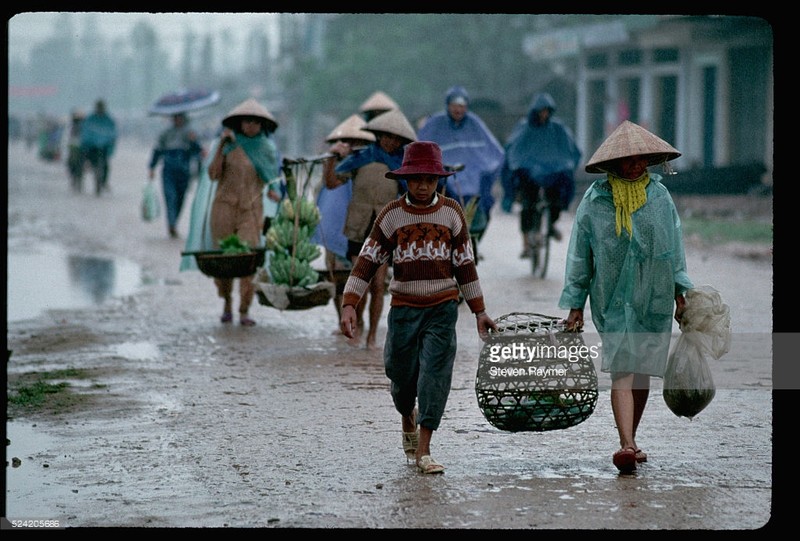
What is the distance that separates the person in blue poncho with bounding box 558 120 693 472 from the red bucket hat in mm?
700

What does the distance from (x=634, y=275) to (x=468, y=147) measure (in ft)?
20.4

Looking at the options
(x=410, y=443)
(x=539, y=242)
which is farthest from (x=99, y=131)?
(x=410, y=443)

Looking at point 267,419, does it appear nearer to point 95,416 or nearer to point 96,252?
point 95,416

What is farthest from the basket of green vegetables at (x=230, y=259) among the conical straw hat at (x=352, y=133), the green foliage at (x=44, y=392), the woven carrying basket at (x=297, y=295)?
the green foliage at (x=44, y=392)

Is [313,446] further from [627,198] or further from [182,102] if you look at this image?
[182,102]

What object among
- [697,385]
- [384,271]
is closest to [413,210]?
[697,385]

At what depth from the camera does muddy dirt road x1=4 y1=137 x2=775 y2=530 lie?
5609mm

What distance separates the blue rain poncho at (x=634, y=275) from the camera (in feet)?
20.6

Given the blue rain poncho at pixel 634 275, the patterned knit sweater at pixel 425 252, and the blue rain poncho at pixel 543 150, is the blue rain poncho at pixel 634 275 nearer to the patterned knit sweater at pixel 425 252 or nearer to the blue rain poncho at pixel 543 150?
the patterned knit sweater at pixel 425 252

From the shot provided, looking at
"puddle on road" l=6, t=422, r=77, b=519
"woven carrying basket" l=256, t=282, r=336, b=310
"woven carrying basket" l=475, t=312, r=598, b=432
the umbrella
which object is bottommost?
"puddle on road" l=6, t=422, r=77, b=519

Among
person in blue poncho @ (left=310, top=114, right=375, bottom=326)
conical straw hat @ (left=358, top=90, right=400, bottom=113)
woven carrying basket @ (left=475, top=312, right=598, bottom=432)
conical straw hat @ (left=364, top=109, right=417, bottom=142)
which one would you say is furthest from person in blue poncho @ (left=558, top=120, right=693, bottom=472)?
conical straw hat @ (left=358, top=90, right=400, bottom=113)

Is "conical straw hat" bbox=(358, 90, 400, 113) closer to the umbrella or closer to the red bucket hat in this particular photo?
the umbrella
